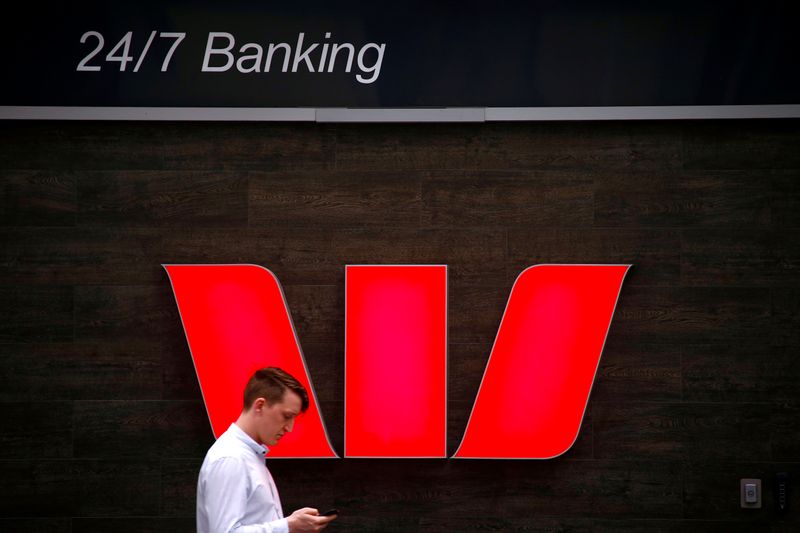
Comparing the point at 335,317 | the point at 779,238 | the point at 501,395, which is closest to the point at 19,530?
the point at 335,317

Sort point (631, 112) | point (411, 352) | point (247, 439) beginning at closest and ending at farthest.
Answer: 1. point (247, 439)
2. point (411, 352)
3. point (631, 112)

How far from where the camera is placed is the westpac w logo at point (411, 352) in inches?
154

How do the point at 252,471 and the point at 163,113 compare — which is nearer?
the point at 252,471

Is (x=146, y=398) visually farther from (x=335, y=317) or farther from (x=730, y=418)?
(x=730, y=418)

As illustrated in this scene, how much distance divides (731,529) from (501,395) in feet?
4.63

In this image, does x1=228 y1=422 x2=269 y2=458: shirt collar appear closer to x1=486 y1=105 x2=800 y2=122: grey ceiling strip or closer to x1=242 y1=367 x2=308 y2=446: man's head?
x1=242 y1=367 x2=308 y2=446: man's head

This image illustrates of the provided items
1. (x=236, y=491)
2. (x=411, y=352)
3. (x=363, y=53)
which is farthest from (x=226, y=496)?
(x=363, y=53)

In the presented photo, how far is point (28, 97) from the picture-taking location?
4090 millimetres

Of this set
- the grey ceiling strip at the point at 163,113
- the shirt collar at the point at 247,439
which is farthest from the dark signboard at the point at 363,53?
the shirt collar at the point at 247,439

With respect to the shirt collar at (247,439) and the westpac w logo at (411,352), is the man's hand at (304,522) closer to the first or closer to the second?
the shirt collar at (247,439)

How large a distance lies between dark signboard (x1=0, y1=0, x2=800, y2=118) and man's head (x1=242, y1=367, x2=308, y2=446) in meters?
1.90

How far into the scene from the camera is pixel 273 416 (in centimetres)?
266

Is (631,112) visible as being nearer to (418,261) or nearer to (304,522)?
(418,261)

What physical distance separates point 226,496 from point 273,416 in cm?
31
